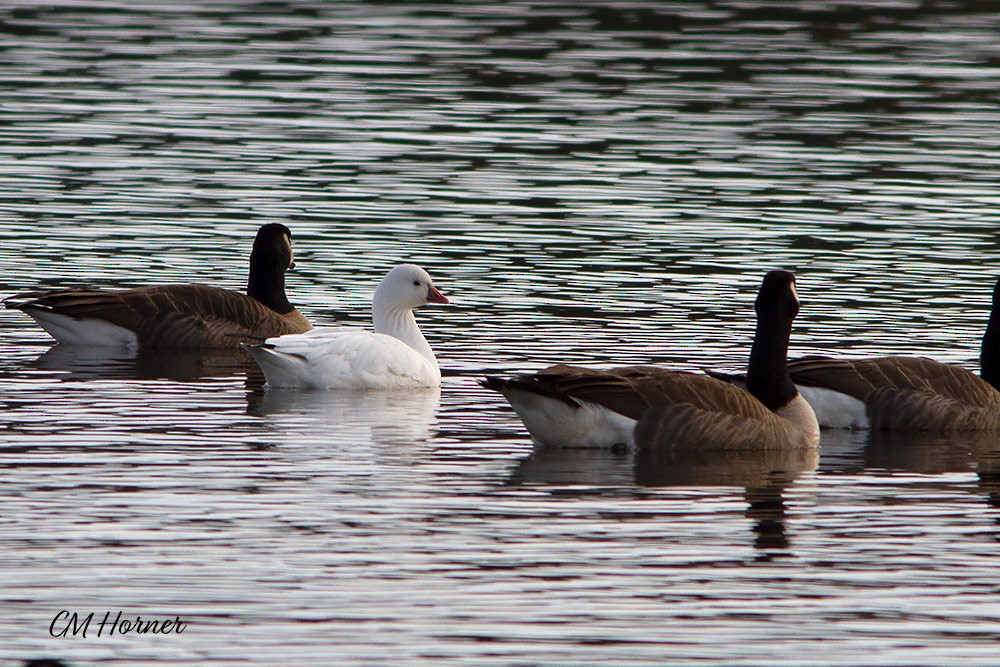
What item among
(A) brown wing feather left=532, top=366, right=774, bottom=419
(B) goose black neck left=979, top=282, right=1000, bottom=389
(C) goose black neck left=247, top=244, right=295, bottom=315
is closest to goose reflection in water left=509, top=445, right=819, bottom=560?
(A) brown wing feather left=532, top=366, right=774, bottom=419

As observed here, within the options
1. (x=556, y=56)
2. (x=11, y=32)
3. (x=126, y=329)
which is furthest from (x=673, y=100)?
(x=126, y=329)

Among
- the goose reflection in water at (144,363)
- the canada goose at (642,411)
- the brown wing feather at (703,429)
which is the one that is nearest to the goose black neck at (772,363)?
the canada goose at (642,411)

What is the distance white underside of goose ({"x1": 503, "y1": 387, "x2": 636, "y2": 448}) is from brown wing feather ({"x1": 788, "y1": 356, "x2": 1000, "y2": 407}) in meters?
2.49

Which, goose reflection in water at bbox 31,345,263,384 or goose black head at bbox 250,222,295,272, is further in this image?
goose black head at bbox 250,222,295,272

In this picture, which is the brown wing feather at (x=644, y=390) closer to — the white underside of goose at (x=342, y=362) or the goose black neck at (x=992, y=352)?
the goose black neck at (x=992, y=352)

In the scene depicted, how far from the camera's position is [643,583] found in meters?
12.5

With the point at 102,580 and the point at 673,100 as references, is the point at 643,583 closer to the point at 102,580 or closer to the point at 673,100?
the point at 102,580

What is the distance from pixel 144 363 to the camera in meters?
22.0

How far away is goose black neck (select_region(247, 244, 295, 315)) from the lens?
78.9 ft

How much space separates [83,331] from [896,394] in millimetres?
8978

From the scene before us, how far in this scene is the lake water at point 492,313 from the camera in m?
12.0

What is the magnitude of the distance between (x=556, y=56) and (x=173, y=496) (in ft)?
126

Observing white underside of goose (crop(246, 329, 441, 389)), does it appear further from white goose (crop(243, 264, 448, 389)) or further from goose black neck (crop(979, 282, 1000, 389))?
goose black neck (crop(979, 282, 1000, 389))

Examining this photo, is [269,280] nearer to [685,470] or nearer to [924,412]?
[924,412]
